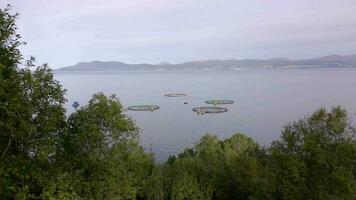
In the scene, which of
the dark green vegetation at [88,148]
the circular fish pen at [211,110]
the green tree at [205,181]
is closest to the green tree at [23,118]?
the dark green vegetation at [88,148]

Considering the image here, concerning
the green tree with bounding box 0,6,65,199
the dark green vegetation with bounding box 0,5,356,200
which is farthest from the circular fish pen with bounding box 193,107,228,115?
the green tree with bounding box 0,6,65,199

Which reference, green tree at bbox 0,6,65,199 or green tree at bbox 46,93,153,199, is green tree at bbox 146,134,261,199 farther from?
green tree at bbox 0,6,65,199

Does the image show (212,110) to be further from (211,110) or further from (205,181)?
(205,181)

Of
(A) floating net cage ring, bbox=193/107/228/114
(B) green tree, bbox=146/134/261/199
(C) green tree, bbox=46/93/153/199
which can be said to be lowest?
(A) floating net cage ring, bbox=193/107/228/114

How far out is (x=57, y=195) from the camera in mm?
12781

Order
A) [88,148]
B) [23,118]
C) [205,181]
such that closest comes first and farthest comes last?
[23,118]
[88,148]
[205,181]

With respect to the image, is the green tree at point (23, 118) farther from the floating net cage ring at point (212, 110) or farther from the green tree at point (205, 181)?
the floating net cage ring at point (212, 110)

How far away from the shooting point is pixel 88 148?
15.1m

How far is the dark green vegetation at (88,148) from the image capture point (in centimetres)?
1234

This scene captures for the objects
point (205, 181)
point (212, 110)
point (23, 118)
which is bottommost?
point (212, 110)

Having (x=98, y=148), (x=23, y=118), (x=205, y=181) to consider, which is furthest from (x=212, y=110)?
(x=23, y=118)

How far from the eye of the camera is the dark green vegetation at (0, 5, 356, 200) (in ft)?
40.5

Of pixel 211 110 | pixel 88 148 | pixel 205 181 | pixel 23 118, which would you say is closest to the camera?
pixel 23 118

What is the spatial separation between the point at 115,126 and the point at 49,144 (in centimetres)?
324
